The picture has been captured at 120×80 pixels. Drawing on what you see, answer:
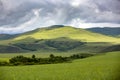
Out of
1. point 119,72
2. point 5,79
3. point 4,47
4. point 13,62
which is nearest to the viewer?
point 5,79

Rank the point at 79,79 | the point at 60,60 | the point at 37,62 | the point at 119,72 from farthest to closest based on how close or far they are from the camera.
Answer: the point at 60,60 < the point at 37,62 < the point at 79,79 < the point at 119,72

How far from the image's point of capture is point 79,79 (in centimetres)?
1041

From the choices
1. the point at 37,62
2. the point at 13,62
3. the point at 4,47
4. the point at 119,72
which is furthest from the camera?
the point at 4,47

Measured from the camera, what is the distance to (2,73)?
6.24 metres

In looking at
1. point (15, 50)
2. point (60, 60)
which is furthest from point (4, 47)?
point (60, 60)

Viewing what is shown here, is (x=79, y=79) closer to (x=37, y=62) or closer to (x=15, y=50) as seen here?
(x=37, y=62)

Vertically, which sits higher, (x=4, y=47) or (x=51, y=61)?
(x=4, y=47)

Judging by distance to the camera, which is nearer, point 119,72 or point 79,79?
point 119,72

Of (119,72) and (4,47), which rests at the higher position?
(4,47)

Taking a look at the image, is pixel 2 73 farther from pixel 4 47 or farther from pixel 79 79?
pixel 4 47

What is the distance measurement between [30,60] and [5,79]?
98.4 ft

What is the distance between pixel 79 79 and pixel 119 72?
3600mm

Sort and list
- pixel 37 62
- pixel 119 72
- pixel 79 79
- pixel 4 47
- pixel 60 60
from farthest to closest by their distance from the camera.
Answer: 1. pixel 4 47
2. pixel 60 60
3. pixel 37 62
4. pixel 79 79
5. pixel 119 72

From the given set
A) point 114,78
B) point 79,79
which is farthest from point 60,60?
point 114,78
